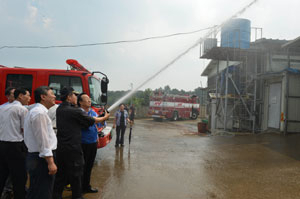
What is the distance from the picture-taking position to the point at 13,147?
3424 mm

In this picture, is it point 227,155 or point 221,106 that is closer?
point 227,155

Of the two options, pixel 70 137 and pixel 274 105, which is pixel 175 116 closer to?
pixel 274 105

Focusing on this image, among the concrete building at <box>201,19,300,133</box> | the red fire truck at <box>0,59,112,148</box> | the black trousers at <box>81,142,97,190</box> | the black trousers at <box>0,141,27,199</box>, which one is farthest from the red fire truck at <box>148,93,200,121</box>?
the black trousers at <box>0,141,27,199</box>

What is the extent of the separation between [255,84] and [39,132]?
12303 mm

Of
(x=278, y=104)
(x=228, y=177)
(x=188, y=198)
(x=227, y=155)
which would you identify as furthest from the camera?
(x=278, y=104)

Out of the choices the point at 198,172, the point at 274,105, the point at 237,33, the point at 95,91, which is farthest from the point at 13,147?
the point at 274,105

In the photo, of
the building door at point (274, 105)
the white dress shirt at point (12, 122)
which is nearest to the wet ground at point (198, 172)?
the white dress shirt at point (12, 122)

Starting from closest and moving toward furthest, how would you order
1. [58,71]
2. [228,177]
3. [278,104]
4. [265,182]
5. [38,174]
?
[38,174]
[265,182]
[228,177]
[58,71]
[278,104]

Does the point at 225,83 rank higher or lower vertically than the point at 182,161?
higher

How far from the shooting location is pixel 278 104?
12148 mm

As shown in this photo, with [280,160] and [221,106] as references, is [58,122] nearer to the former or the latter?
[280,160]

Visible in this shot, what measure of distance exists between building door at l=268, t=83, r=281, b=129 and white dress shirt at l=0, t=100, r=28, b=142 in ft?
39.5

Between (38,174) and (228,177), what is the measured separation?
432 cm

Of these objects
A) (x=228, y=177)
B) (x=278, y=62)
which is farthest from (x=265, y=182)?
(x=278, y=62)
